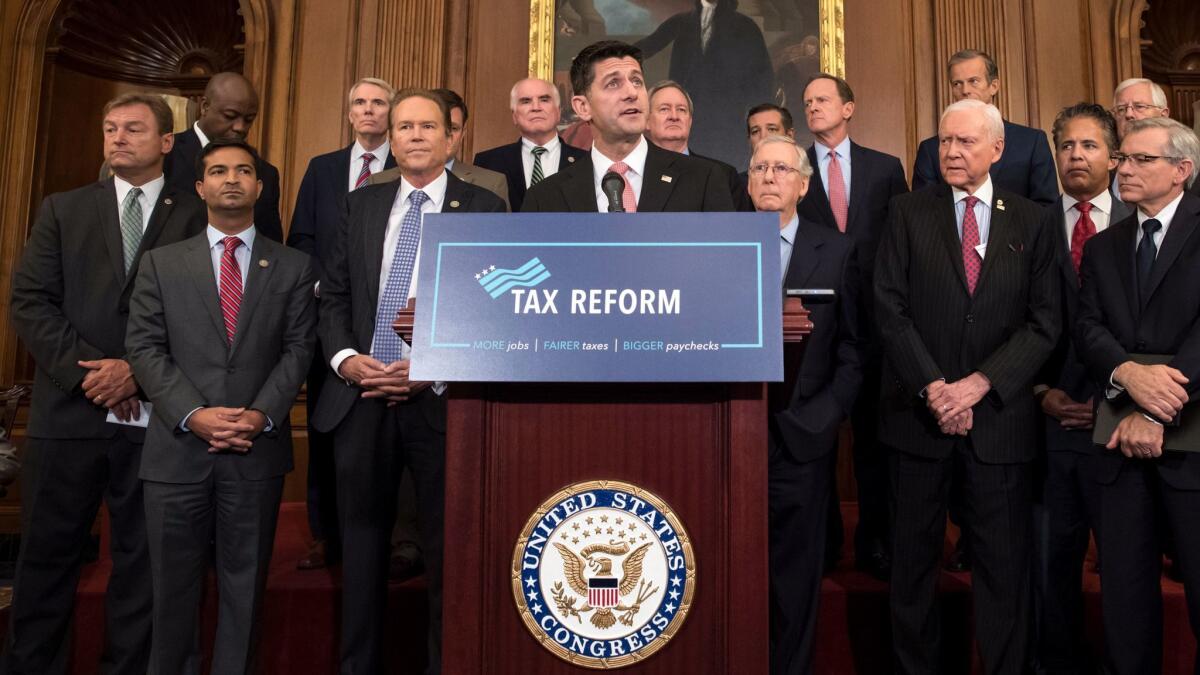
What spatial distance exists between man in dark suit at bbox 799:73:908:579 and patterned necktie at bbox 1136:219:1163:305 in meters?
0.83

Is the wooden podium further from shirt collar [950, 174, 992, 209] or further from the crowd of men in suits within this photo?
shirt collar [950, 174, 992, 209]

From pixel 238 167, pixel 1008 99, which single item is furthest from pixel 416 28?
pixel 1008 99

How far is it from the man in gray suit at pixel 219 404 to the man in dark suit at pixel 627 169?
977mm

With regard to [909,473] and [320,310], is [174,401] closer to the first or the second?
[320,310]

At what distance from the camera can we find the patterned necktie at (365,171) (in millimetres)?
3951

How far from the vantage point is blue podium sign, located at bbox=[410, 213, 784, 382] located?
1.78 meters

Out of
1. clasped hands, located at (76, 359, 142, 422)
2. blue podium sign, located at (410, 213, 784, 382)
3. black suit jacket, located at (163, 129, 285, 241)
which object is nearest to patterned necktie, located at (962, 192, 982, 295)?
blue podium sign, located at (410, 213, 784, 382)

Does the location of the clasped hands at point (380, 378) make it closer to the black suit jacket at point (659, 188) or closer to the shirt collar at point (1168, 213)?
the black suit jacket at point (659, 188)

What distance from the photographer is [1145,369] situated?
268 cm

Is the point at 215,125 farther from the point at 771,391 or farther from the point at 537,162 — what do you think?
the point at 771,391

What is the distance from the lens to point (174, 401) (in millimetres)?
2842

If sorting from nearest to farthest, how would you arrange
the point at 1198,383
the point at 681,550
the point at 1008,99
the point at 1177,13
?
1. the point at 681,550
2. the point at 1198,383
3. the point at 1008,99
4. the point at 1177,13

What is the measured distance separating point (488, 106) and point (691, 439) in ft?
14.3

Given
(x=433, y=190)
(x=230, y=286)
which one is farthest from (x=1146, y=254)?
(x=230, y=286)
